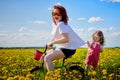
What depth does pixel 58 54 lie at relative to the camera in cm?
757

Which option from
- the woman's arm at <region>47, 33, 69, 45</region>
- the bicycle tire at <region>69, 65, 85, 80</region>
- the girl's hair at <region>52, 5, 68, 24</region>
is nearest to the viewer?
the woman's arm at <region>47, 33, 69, 45</region>

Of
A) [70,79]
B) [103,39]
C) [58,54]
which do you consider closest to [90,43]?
[103,39]

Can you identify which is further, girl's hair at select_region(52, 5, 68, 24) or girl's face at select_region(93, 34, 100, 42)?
girl's face at select_region(93, 34, 100, 42)

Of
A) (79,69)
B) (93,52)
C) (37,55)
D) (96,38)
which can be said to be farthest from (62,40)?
(96,38)

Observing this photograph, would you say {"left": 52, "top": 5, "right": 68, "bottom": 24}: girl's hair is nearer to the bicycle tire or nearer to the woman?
the woman

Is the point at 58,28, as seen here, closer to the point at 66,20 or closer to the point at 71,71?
the point at 66,20

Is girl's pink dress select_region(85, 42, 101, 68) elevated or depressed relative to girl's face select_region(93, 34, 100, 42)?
depressed

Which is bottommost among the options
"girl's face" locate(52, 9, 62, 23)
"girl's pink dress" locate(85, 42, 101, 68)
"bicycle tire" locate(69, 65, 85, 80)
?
"bicycle tire" locate(69, 65, 85, 80)

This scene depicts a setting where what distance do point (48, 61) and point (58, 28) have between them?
0.73 meters

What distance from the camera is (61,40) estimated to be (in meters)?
7.52

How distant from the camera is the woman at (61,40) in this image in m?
7.57

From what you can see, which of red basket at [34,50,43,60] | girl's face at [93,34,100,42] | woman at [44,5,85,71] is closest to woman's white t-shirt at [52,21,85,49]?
woman at [44,5,85,71]

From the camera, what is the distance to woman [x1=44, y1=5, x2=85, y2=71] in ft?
24.8

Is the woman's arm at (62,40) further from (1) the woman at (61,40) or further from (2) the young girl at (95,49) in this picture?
(2) the young girl at (95,49)
